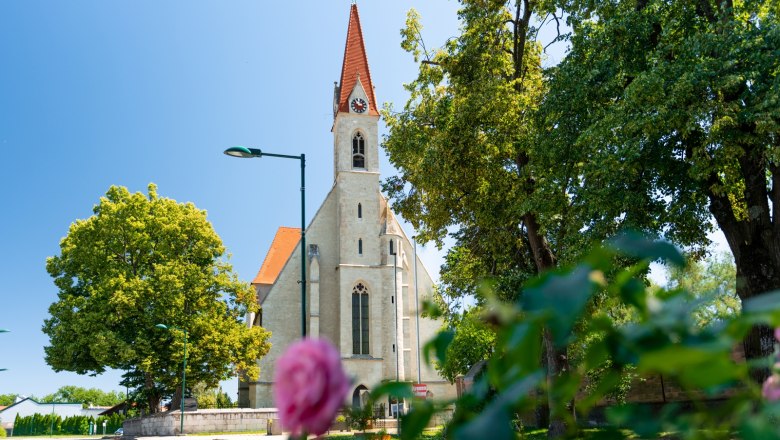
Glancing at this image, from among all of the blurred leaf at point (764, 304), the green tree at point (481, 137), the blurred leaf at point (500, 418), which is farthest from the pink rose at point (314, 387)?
the green tree at point (481, 137)

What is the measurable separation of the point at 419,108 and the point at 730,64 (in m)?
11.8

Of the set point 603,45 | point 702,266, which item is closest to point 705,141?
point 603,45

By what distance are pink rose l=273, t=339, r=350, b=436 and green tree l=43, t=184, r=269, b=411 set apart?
36.7 meters

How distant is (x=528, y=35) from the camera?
73.5 ft

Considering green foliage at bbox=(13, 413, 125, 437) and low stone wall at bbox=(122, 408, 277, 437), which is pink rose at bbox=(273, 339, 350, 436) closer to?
low stone wall at bbox=(122, 408, 277, 437)

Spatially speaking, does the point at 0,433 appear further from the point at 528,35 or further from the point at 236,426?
the point at 528,35

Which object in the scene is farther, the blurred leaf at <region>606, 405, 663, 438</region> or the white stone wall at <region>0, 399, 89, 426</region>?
the white stone wall at <region>0, 399, 89, 426</region>

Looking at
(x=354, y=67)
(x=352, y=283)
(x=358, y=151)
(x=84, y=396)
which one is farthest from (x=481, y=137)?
(x=84, y=396)

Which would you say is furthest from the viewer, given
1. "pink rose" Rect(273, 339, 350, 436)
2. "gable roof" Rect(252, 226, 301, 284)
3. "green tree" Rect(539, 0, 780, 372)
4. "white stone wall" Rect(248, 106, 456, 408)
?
"gable roof" Rect(252, 226, 301, 284)

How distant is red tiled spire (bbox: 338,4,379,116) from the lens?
5362 centimetres

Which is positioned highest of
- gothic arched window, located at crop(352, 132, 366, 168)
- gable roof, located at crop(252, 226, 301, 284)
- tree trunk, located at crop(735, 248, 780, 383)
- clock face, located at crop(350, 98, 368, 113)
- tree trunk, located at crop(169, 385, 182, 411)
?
clock face, located at crop(350, 98, 368, 113)

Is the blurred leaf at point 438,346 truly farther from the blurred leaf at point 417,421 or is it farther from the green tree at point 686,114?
the green tree at point 686,114

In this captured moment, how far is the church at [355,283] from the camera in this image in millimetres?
47969

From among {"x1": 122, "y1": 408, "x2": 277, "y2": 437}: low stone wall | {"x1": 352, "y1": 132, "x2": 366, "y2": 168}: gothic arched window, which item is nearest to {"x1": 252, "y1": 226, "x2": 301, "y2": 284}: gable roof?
{"x1": 352, "y1": 132, "x2": 366, "y2": 168}: gothic arched window
